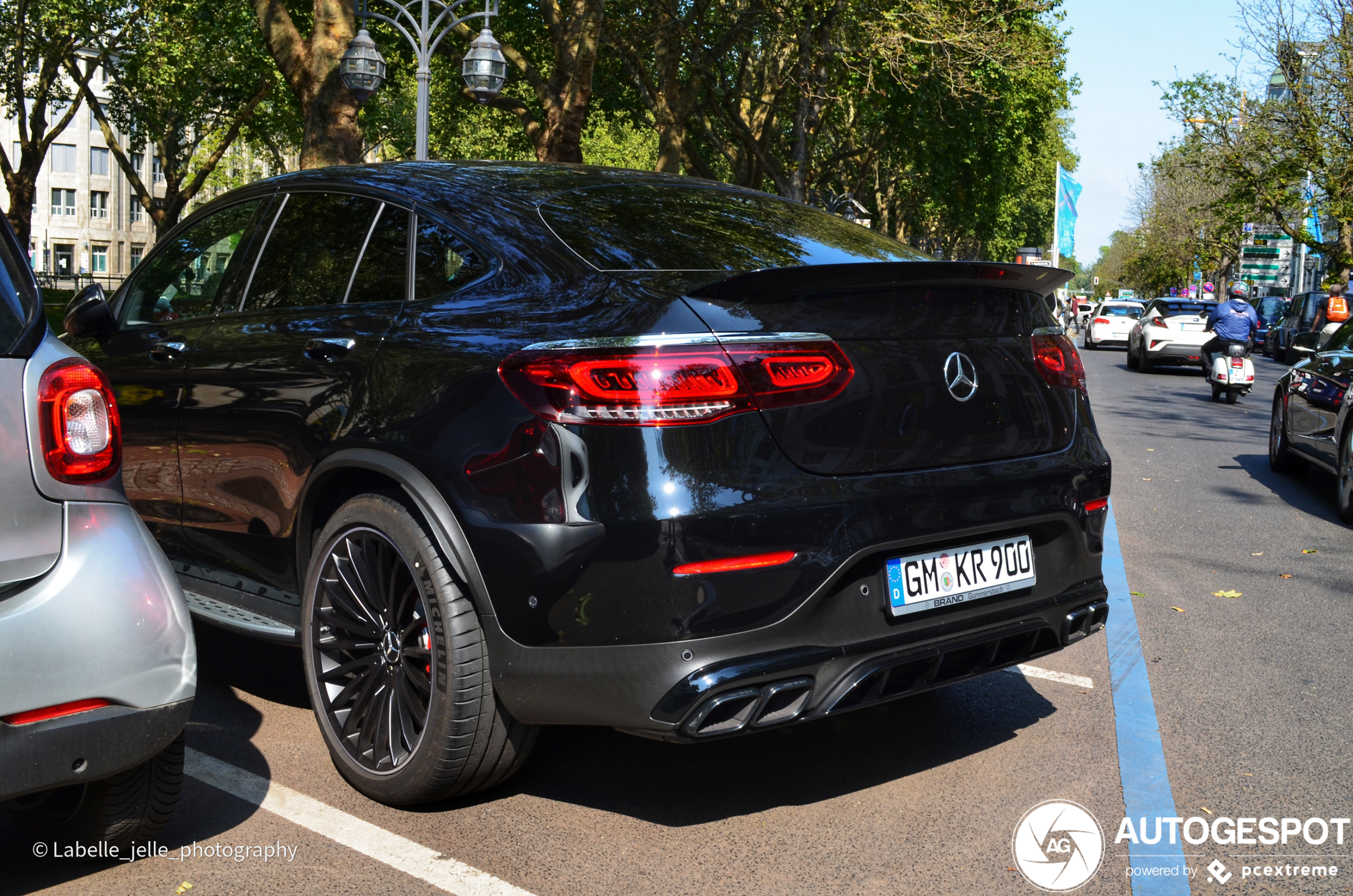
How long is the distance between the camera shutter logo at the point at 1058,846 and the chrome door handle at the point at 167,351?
9.96 ft

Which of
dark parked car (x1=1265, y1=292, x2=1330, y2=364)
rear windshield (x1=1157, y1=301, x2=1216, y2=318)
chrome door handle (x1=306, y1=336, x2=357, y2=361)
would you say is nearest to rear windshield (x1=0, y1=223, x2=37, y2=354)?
chrome door handle (x1=306, y1=336, x2=357, y2=361)

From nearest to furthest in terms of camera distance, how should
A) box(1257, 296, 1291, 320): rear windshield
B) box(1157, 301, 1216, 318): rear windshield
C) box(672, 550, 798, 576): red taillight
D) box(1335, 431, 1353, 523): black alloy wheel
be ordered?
box(672, 550, 798, 576): red taillight
box(1335, 431, 1353, 523): black alloy wheel
box(1157, 301, 1216, 318): rear windshield
box(1257, 296, 1291, 320): rear windshield

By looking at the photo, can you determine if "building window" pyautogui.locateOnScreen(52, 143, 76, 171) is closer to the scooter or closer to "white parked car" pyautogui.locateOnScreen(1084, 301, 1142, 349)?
"white parked car" pyautogui.locateOnScreen(1084, 301, 1142, 349)

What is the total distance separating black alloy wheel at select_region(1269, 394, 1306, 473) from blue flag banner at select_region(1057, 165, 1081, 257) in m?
26.0

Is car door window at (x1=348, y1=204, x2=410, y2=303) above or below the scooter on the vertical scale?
above

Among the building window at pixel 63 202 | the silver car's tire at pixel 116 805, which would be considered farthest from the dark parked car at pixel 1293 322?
the building window at pixel 63 202

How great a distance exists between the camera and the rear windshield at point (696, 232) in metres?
3.63

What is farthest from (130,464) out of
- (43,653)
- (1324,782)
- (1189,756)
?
(1324,782)

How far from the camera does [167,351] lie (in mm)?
4680

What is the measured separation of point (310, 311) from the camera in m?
4.18

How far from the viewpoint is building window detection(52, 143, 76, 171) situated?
8131 centimetres

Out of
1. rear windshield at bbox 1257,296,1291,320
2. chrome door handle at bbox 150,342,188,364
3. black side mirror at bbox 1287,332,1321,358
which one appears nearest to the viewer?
chrome door handle at bbox 150,342,188,364

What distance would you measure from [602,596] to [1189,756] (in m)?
2.10

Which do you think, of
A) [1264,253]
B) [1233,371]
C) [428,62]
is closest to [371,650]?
[428,62]
